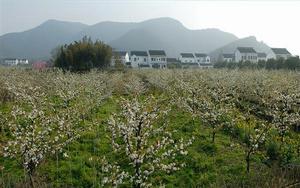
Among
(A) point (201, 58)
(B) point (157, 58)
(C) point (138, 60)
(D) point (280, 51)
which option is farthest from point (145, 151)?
(A) point (201, 58)

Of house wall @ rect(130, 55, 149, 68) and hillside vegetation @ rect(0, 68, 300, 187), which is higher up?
house wall @ rect(130, 55, 149, 68)

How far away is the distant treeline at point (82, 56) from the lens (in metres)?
44.7

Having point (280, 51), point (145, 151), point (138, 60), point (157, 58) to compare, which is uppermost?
point (280, 51)

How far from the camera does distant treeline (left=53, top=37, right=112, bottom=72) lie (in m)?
44.7

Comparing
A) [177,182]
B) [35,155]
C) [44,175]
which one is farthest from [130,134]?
[44,175]

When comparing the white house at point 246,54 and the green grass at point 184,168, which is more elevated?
the white house at point 246,54

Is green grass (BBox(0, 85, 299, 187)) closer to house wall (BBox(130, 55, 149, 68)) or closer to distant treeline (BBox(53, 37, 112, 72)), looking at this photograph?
distant treeline (BBox(53, 37, 112, 72))

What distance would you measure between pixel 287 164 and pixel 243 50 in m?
97.2

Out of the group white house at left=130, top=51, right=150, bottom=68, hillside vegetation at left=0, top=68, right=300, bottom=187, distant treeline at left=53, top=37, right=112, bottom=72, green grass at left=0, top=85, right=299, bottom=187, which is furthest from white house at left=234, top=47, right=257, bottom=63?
green grass at left=0, top=85, right=299, bottom=187

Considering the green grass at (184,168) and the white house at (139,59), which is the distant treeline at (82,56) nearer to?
the green grass at (184,168)

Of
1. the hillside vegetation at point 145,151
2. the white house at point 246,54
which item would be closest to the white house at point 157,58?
the white house at point 246,54

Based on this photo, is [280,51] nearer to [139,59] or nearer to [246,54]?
[246,54]

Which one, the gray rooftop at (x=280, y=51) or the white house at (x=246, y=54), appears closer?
the white house at (x=246, y=54)

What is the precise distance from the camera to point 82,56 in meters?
45.6
